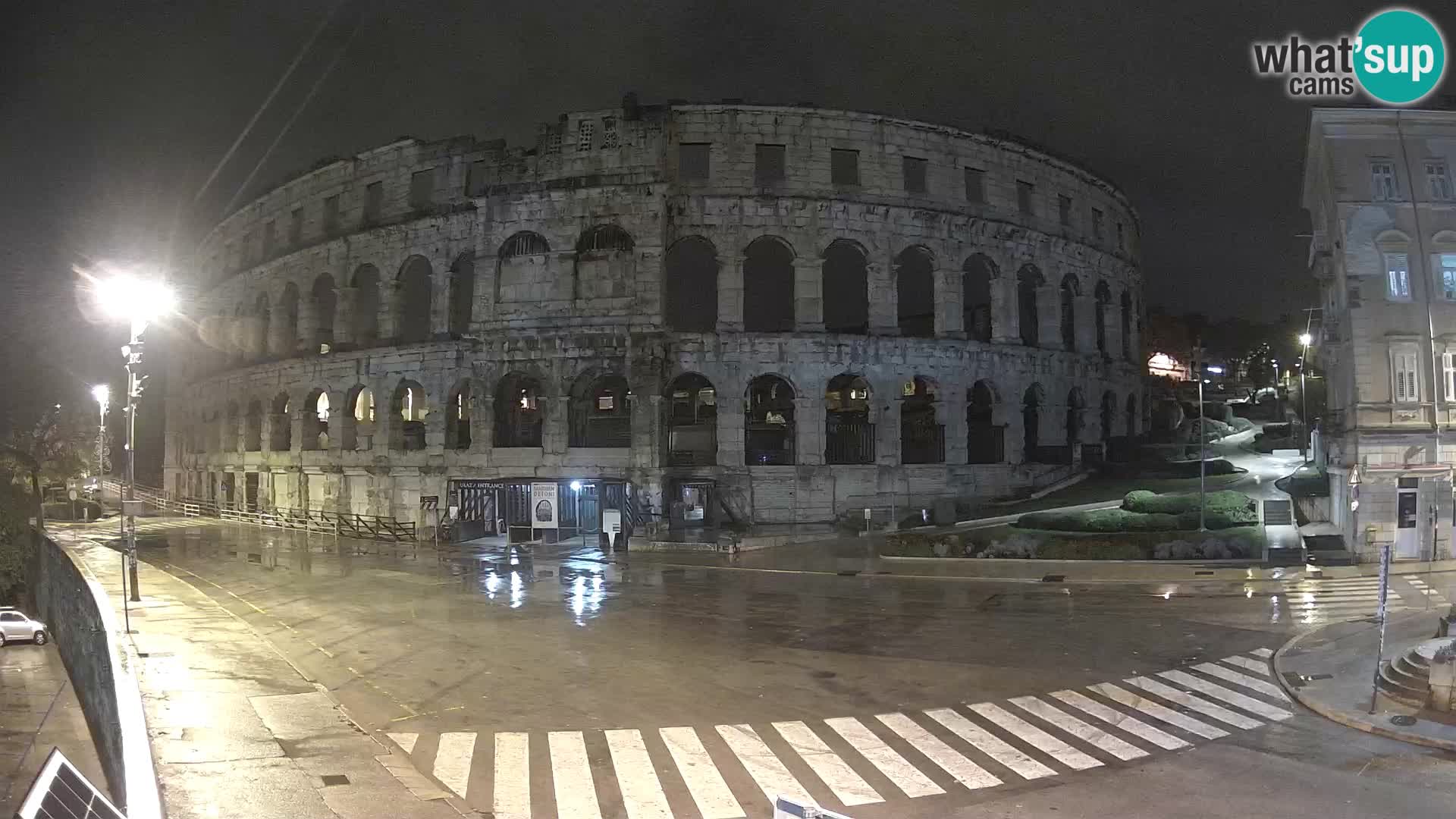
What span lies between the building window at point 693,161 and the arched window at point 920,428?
48.3ft

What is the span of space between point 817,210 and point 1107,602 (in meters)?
24.8

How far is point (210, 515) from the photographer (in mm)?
60469

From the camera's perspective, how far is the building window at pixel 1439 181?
31.5 metres

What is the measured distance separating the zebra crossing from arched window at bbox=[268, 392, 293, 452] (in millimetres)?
48869

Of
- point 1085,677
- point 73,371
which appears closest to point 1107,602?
point 1085,677

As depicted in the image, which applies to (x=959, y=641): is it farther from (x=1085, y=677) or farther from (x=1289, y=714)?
(x=1289, y=714)

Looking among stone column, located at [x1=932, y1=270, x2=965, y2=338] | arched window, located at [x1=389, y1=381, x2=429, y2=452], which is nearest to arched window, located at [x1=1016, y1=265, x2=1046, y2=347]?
stone column, located at [x1=932, y1=270, x2=965, y2=338]

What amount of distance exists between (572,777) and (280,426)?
52.6 meters

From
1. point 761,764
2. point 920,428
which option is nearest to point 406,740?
point 761,764

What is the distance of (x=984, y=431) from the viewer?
48688 mm

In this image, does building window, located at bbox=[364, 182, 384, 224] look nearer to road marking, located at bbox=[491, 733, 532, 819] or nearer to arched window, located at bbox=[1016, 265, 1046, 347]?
arched window, located at bbox=[1016, 265, 1046, 347]

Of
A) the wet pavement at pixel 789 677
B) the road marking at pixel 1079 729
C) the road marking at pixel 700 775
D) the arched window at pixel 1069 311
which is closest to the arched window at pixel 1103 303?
the arched window at pixel 1069 311

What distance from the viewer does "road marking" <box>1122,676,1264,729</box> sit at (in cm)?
1391

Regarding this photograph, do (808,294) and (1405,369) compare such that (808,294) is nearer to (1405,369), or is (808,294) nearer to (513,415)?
(513,415)
